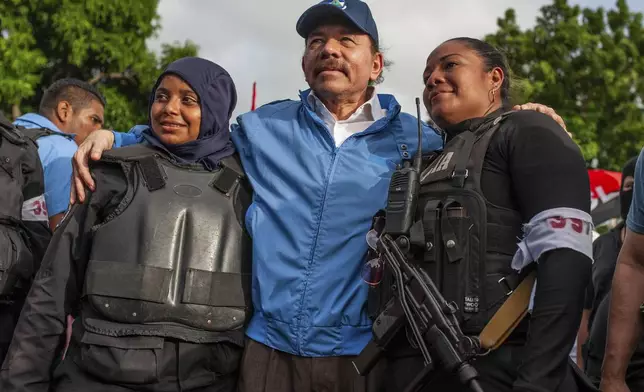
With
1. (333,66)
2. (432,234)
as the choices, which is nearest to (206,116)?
(333,66)

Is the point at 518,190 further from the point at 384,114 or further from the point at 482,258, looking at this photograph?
the point at 384,114

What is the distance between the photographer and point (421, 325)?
2551 mm

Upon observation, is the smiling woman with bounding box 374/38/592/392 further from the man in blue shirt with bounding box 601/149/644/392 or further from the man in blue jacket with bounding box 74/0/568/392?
the man in blue shirt with bounding box 601/149/644/392

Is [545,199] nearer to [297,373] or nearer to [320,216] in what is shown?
[320,216]

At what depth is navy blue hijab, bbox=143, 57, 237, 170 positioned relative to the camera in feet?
11.0

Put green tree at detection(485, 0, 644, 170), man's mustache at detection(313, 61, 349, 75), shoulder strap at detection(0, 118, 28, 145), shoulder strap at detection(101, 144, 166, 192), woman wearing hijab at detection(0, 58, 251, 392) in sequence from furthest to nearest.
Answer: green tree at detection(485, 0, 644, 170) → shoulder strap at detection(0, 118, 28, 145) → man's mustache at detection(313, 61, 349, 75) → shoulder strap at detection(101, 144, 166, 192) → woman wearing hijab at detection(0, 58, 251, 392)

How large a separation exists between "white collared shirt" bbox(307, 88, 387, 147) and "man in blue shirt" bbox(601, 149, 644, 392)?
1.19 meters

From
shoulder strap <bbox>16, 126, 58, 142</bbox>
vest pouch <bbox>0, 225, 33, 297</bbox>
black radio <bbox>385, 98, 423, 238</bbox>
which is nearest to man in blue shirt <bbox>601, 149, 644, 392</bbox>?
black radio <bbox>385, 98, 423, 238</bbox>

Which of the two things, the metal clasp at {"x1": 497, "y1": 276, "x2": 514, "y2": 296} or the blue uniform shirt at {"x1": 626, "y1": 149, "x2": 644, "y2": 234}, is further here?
the blue uniform shirt at {"x1": 626, "y1": 149, "x2": 644, "y2": 234}

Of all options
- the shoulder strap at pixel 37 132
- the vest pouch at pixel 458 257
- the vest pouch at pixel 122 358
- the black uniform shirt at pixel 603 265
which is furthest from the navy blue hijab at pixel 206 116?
the black uniform shirt at pixel 603 265

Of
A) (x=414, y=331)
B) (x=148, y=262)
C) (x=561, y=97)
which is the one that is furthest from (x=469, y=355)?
(x=561, y=97)

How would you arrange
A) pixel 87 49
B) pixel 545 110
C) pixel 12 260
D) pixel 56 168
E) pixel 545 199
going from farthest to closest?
pixel 87 49, pixel 56 168, pixel 12 260, pixel 545 110, pixel 545 199

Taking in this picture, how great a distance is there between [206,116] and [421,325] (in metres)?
1.43

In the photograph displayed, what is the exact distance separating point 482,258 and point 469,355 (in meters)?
0.33
